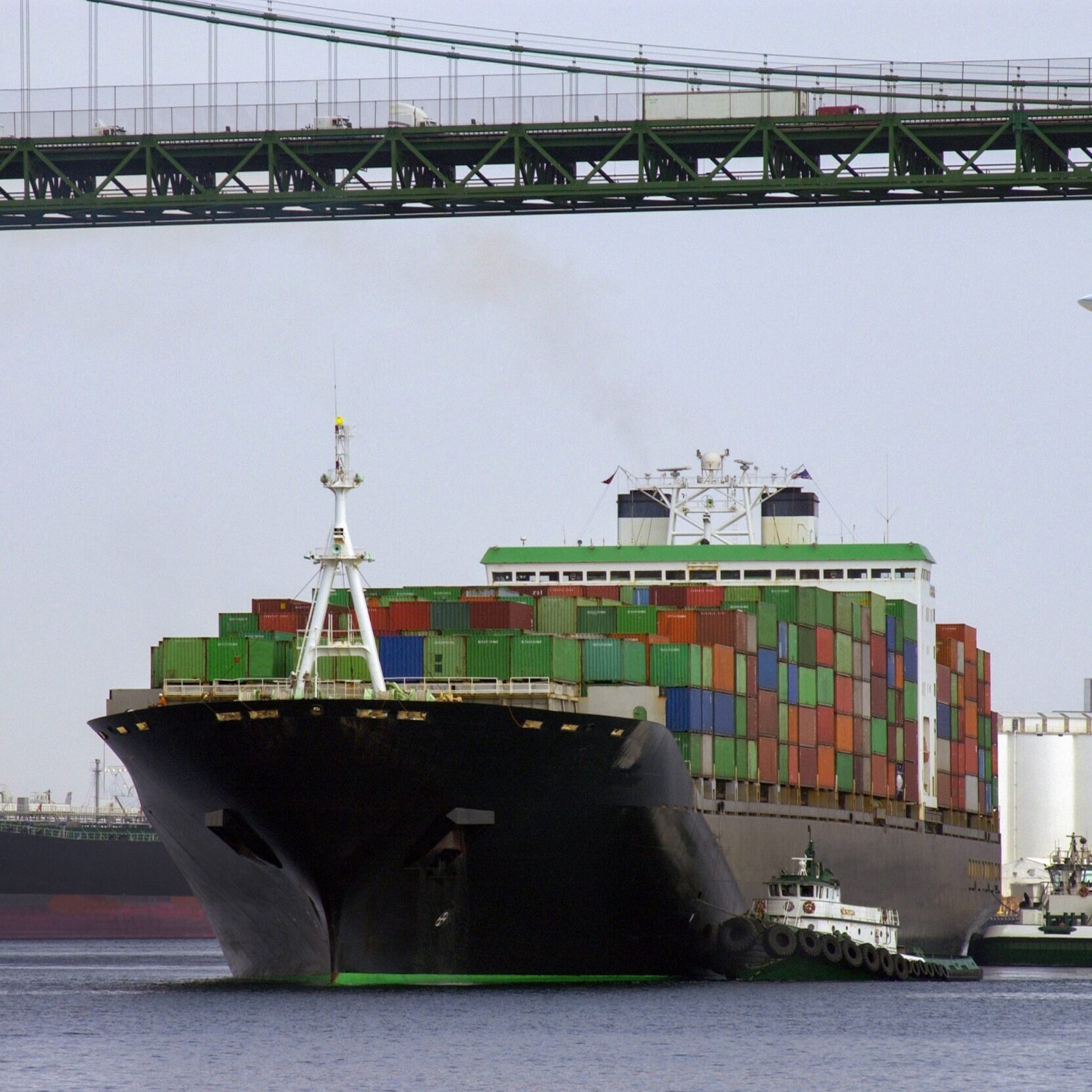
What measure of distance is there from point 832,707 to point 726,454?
705 inches

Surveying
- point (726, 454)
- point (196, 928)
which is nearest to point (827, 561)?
point (726, 454)

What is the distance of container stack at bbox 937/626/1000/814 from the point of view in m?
62.9

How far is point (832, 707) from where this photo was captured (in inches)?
2140

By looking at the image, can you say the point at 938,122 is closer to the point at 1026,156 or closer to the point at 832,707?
the point at 1026,156

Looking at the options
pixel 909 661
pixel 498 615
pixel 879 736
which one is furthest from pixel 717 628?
pixel 909 661

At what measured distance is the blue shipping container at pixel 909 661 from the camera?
195ft

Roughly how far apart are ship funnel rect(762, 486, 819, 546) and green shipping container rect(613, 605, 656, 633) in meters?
20.2

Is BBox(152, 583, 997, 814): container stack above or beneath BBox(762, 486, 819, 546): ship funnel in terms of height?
beneath

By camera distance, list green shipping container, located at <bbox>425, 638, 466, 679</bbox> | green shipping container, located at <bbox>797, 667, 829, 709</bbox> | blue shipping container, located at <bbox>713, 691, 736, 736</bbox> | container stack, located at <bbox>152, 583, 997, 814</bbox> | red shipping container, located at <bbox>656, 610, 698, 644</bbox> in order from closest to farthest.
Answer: green shipping container, located at <bbox>425, 638, 466, 679</bbox>, container stack, located at <bbox>152, 583, 997, 814</bbox>, blue shipping container, located at <bbox>713, 691, 736, 736</bbox>, red shipping container, located at <bbox>656, 610, 698, 644</bbox>, green shipping container, located at <bbox>797, 667, 829, 709</bbox>

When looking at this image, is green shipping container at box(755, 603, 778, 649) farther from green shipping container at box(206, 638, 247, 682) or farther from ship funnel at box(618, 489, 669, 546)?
ship funnel at box(618, 489, 669, 546)

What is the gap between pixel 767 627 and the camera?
2012 inches


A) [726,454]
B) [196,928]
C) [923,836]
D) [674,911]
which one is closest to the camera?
[674,911]

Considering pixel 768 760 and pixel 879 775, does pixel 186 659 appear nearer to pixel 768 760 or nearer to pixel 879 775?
pixel 768 760

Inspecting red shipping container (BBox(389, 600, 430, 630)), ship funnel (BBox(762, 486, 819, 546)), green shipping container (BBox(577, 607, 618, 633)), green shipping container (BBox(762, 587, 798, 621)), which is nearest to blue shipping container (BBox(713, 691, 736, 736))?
green shipping container (BBox(577, 607, 618, 633))
